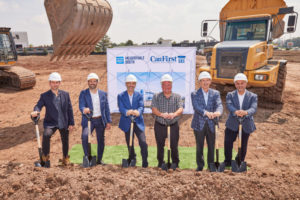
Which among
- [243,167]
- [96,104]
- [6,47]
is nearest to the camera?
[243,167]

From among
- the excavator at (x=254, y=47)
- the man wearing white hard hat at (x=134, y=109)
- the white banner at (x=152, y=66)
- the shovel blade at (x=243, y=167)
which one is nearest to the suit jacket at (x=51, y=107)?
the man wearing white hard hat at (x=134, y=109)

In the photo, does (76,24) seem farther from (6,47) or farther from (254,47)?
(6,47)

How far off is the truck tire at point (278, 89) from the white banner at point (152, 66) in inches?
135

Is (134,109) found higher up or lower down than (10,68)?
lower down

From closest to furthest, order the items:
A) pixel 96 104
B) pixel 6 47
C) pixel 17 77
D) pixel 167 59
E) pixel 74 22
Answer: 1. pixel 96 104
2. pixel 74 22
3. pixel 167 59
4. pixel 17 77
5. pixel 6 47

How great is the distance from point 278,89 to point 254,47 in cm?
225

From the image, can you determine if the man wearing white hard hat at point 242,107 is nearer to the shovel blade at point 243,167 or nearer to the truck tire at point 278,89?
the shovel blade at point 243,167

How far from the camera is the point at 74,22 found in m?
5.61

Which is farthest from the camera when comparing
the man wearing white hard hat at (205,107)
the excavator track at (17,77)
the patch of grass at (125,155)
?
the excavator track at (17,77)

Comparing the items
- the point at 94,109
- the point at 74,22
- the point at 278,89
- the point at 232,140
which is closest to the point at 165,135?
the point at 232,140

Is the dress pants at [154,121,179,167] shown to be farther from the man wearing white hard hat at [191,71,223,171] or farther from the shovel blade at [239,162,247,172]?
the shovel blade at [239,162,247,172]

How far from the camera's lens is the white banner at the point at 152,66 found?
6930 mm

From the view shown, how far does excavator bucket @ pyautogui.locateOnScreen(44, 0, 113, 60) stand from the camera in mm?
5672

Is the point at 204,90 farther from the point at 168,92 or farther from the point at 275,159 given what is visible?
the point at 275,159
